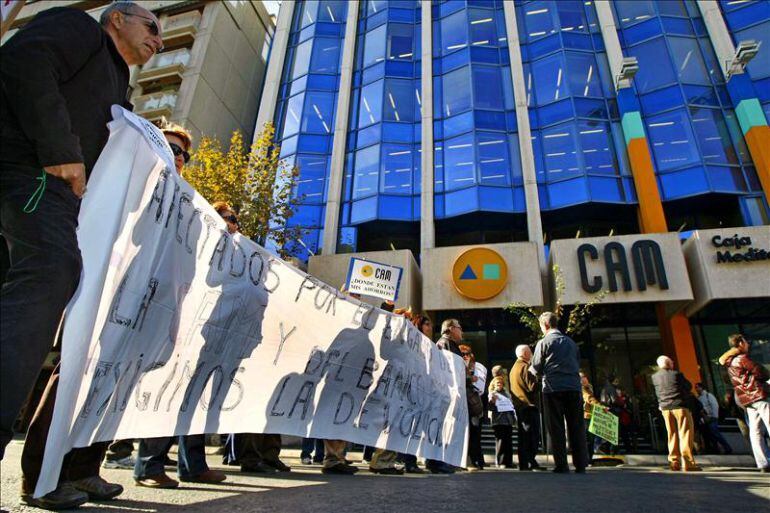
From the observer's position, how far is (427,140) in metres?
20.2

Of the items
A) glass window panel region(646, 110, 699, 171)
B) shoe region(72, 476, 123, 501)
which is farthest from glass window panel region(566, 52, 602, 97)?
shoe region(72, 476, 123, 501)

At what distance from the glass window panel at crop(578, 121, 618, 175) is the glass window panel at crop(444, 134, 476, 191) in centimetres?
429

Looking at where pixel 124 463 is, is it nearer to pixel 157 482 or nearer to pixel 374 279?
pixel 157 482

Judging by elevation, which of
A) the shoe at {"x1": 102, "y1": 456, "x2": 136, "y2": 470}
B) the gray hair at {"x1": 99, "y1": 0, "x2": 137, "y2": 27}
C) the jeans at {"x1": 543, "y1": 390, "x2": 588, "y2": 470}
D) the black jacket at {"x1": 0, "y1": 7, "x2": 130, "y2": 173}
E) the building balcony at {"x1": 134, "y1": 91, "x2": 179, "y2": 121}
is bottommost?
the shoe at {"x1": 102, "y1": 456, "x2": 136, "y2": 470}

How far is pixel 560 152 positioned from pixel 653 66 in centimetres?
556

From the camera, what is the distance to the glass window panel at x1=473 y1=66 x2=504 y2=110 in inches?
810

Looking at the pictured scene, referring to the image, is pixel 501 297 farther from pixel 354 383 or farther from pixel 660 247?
pixel 354 383

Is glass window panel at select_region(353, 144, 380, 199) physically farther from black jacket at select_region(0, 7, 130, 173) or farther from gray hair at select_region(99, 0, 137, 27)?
black jacket at select_region(0, 7, 130, 173)

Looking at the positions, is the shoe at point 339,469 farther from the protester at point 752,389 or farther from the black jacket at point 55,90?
the protester at point 752,389

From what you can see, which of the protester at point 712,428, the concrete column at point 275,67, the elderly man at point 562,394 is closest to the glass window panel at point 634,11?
the concrete column at point 275,67

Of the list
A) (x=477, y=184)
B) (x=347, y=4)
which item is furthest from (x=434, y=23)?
(x=477, y=184)

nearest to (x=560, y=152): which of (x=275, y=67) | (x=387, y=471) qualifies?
(x=275, y=67)

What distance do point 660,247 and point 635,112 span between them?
20.3ft

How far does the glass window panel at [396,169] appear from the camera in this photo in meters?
20.0
